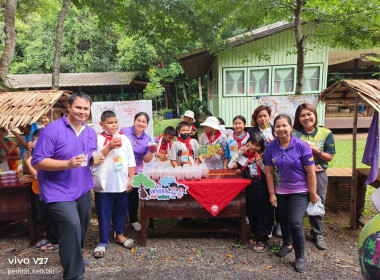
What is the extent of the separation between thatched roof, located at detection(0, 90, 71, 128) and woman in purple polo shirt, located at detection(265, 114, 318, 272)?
2.93 m

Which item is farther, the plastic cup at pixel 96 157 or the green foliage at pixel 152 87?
the green foliage at pixel 152 87

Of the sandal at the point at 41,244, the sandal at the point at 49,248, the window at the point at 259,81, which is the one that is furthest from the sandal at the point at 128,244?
the window at the point at 259,81

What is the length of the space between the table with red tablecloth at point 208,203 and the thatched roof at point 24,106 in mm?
1779

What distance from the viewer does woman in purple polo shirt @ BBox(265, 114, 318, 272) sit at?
2.67 m

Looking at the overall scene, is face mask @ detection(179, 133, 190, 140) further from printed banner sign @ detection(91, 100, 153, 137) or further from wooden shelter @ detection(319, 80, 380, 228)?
wooden shelter @ detection(319, 80, 380, 228)

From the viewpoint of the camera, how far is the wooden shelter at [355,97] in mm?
2949

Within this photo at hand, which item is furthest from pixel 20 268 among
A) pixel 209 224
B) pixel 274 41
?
pixel 274 41

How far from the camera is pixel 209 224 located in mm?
3826

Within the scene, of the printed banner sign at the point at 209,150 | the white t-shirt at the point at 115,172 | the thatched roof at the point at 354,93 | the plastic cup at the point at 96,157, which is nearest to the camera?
the plastic cup at the point at 96,157

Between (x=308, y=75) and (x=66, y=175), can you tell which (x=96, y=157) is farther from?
(x=308, y=75)

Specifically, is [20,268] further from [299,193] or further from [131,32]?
[131,32]

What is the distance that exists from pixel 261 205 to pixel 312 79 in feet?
30.2

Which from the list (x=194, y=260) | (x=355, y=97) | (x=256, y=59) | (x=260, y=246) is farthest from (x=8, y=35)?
(x=256, y=59)

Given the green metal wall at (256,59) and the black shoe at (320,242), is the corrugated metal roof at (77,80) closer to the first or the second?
the green metal wall at (256,59)
